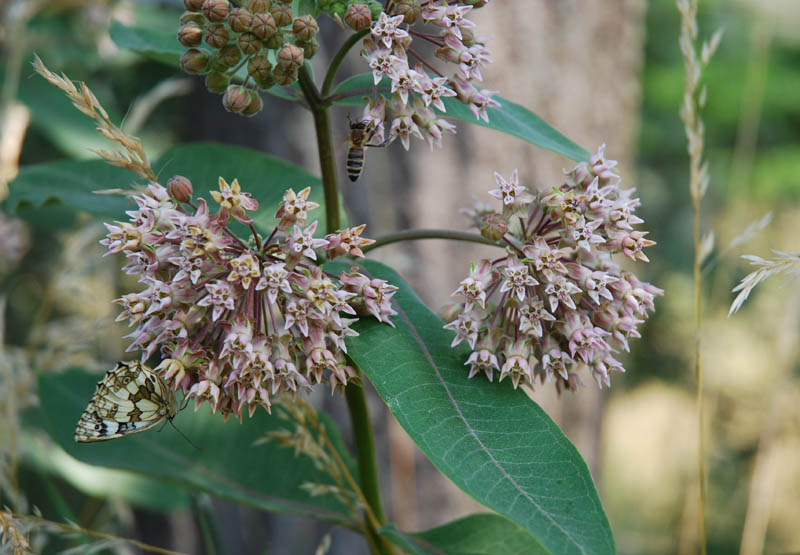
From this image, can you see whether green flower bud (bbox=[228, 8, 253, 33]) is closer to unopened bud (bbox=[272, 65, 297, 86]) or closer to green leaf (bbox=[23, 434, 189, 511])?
unopened bud (bbox=[272, 65, 297, 86])

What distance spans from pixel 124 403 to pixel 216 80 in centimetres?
52

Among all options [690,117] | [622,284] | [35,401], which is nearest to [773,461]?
[690,117]

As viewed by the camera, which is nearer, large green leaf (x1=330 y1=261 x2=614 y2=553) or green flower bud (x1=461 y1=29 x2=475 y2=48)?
large green leaf (x1=330 y1=261 x2=614 y2=553)

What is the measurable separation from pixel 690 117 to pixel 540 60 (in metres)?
1.56

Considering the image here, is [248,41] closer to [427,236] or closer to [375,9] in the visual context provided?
[375,9]

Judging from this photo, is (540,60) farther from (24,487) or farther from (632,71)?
(24,487)

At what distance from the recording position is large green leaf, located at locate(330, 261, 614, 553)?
930 mm

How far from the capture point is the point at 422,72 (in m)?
1.13

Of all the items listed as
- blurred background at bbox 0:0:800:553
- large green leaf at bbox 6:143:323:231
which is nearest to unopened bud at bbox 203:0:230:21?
large green leaf at bbox 6:143:323:231

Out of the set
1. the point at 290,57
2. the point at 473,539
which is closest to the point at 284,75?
the point at 290,57

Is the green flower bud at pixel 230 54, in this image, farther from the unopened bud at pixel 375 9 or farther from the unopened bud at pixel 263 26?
the unopened bud at pixel 375 9

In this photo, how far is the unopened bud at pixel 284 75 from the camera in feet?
3.43

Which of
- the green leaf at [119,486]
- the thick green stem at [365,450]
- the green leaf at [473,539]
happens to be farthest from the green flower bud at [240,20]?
the green leaf at [119,486]

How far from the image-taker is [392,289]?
1.12 m
